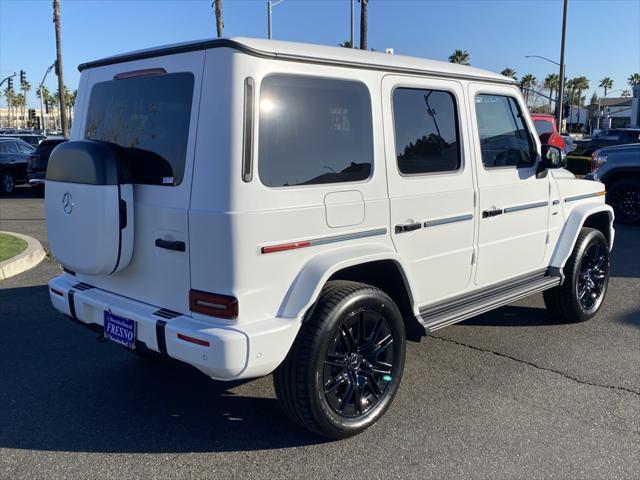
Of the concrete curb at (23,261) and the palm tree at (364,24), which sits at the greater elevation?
the palm tree at (364,24)

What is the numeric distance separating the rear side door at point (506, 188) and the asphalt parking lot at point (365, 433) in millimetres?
773

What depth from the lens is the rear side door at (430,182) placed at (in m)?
3.70

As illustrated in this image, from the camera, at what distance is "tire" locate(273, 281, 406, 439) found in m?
3.18

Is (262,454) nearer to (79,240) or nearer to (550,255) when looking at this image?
(79,240)

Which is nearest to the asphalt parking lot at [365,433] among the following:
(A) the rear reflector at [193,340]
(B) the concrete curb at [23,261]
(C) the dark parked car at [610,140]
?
(A) the rear reflector at [193,340]

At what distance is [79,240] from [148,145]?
0.65m

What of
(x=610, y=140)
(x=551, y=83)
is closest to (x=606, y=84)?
(x=551, y=83)

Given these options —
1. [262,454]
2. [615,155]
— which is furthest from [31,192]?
[262,454]

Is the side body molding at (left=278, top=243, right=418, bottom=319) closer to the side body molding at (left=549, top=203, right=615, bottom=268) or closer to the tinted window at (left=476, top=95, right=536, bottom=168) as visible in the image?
the tinted window at (left=476, top=95, right=536, bottom=168)

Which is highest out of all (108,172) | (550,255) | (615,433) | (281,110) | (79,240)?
(281,110)

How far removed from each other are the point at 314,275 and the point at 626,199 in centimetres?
996

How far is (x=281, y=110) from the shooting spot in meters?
3.15

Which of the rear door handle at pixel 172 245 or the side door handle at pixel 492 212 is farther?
the side door handle at pixel 492 212

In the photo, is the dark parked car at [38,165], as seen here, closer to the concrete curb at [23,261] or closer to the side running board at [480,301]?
the concrete curb at [23,261]
